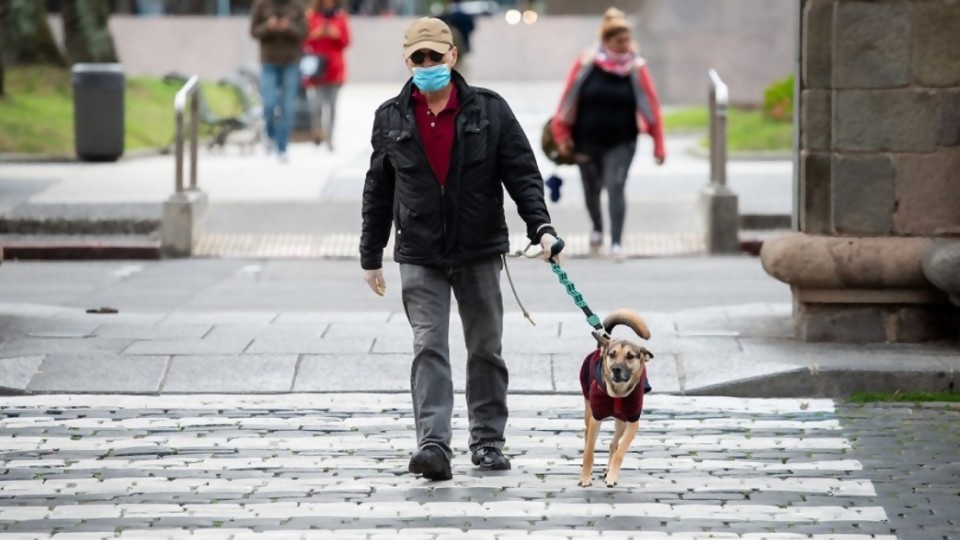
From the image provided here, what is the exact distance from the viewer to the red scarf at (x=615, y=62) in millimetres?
16016

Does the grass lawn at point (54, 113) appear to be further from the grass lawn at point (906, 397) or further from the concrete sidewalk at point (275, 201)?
the grass lawn at point (906, 397)

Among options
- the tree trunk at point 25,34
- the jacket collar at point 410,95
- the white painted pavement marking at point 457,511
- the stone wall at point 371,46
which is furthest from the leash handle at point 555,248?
the stone wall at point 371,46

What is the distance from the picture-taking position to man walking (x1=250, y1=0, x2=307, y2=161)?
74.7 ft

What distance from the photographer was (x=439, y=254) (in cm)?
855

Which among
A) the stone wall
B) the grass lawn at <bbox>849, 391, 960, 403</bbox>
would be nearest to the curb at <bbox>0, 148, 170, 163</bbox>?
the grass lawn at <bbox>849, 391, 960, 403</bbox>

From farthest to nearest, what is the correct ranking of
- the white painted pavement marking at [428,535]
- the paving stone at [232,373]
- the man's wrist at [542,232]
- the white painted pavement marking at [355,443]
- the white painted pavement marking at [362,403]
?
1. the paving stone at [232,373]
2. the white painted pavement marking at [362,403]
3. the white painted pavement marking at [355,443]
4. the man's wrist at [542,232]
5. the white painted pavement marking at [428,535]

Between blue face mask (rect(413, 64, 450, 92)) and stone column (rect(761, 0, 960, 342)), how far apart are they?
3.37 m

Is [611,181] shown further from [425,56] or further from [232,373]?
[425,56]

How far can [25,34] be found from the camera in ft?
93.6

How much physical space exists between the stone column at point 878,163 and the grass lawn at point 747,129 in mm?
12460

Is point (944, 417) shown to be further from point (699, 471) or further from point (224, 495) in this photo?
point (224, 495)

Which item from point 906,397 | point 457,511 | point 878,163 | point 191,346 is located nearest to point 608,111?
point 878,163

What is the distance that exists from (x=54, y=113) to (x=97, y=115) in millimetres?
3403

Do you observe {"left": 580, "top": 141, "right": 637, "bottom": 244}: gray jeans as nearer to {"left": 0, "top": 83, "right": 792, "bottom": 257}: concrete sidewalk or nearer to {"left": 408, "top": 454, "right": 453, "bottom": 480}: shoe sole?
{"left": 0, "top": 83, "right": 792, "bottom": 257}: concrete sidewalk
